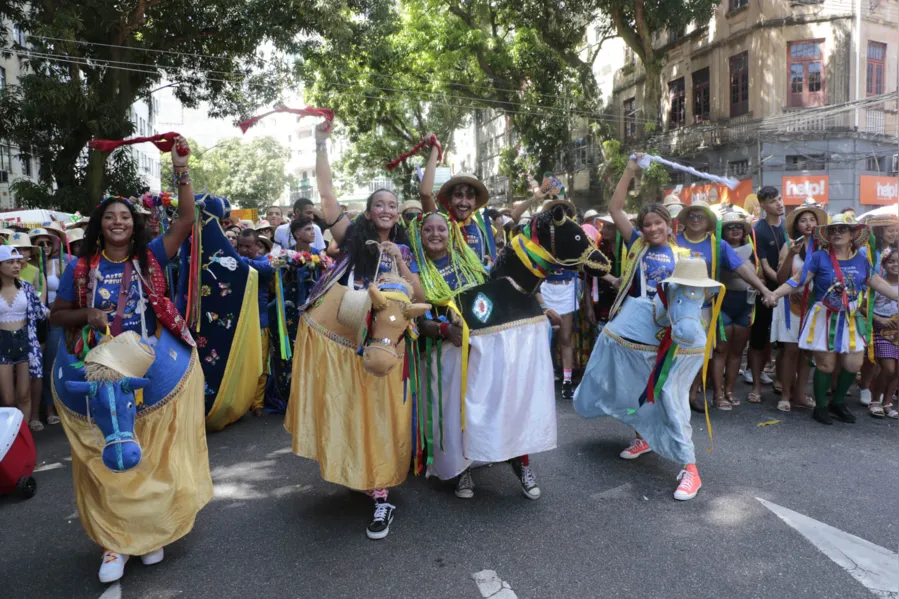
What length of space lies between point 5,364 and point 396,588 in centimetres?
439

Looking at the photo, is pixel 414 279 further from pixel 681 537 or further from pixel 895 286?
pixel 895 286

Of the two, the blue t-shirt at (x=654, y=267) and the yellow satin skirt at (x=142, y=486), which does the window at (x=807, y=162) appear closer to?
Result: the blue t-shirt at (x=654, y=267)

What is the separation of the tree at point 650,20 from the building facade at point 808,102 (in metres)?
0.60

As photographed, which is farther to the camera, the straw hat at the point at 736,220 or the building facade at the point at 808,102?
the building facade at the point at 808,102

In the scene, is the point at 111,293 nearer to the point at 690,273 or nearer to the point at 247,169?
the point at 690,273

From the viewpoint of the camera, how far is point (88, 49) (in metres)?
13.1

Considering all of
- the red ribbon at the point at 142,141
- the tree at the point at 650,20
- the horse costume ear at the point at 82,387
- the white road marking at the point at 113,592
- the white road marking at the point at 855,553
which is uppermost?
the tree at the point at 650,20

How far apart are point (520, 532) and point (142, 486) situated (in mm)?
1931

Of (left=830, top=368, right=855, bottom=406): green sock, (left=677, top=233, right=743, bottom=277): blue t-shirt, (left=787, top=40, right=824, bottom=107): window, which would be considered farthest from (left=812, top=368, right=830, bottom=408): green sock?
(left=787, top=40, right=824, bottom=107): window

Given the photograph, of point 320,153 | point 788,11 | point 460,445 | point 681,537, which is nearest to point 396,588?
point 460,445

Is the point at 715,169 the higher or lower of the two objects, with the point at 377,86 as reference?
lower

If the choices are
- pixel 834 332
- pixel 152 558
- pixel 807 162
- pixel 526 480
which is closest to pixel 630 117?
pixel 807 162

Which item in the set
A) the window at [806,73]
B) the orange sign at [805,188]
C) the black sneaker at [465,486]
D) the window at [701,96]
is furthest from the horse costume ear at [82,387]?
the window at [701,96]

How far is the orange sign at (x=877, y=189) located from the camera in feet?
62.6
